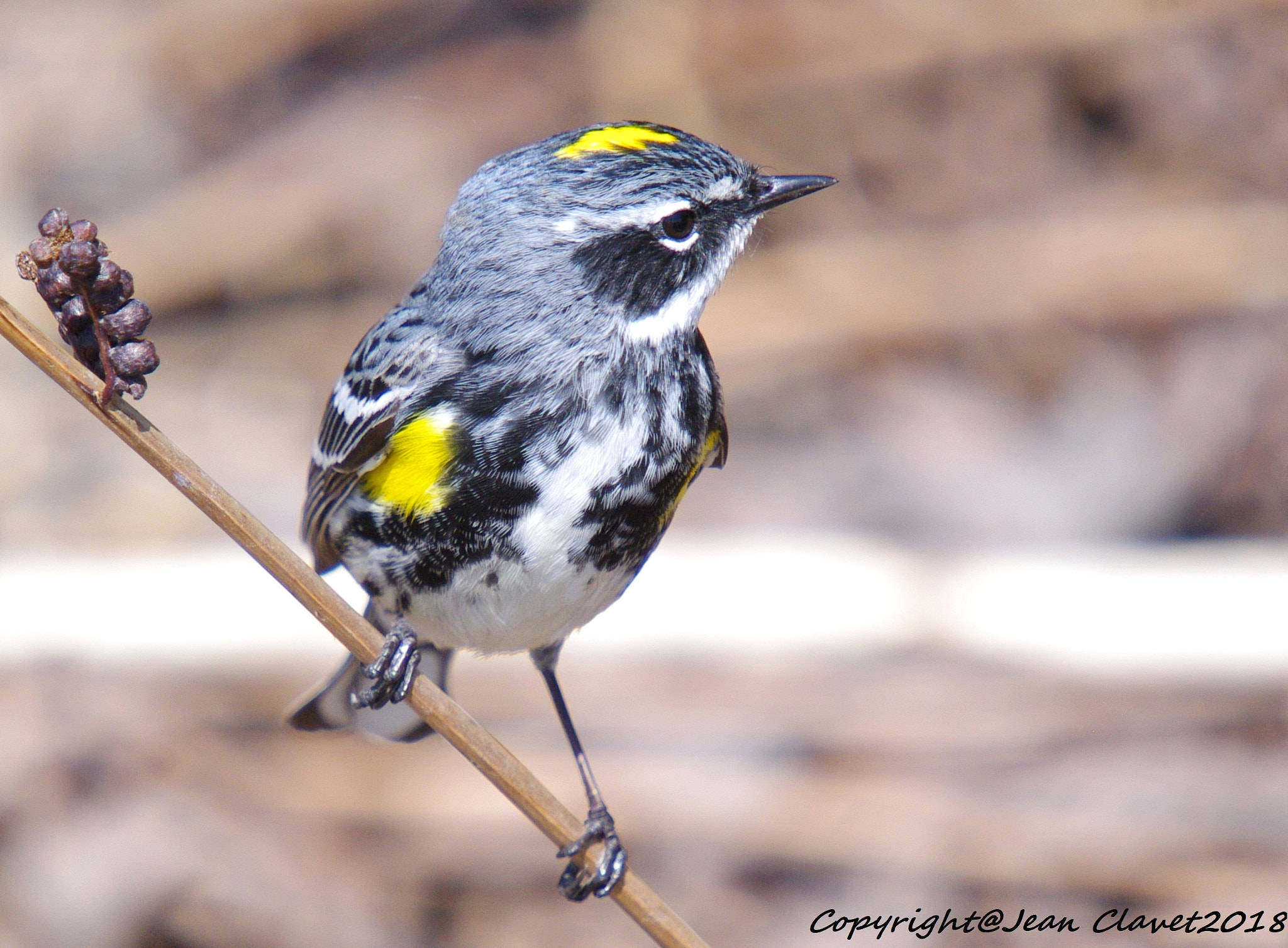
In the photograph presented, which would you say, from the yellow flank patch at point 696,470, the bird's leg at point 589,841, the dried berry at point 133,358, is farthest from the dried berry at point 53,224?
the bird's leg at point 589,841

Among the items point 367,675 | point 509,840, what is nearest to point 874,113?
point 509,840

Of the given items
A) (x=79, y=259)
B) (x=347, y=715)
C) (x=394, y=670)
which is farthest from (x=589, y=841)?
(x=79, y=259)

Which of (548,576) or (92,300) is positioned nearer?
(92,300)

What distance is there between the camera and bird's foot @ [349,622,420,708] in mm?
1837

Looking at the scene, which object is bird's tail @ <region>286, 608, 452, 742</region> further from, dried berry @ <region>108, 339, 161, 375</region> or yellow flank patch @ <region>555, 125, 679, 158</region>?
dried berry @ <region>108, 339, 161, 375</region>

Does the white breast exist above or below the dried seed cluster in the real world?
below

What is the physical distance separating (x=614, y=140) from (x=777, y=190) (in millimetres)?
282

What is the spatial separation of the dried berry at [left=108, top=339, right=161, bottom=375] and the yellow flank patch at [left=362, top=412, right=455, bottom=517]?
1.95 ft

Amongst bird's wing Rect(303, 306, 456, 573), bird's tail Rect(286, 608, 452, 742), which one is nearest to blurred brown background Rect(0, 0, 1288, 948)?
bird's tail Rect(286, 608, 452, 742)

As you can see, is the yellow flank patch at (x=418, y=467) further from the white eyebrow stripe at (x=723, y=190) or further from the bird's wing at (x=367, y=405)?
the white eyebrow stripe at (x=723, y=190)

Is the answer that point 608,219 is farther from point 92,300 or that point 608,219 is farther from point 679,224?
→ point 92,300

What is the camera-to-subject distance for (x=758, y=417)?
4.96 metres

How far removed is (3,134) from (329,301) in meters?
1.45

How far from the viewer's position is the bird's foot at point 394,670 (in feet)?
6.03
